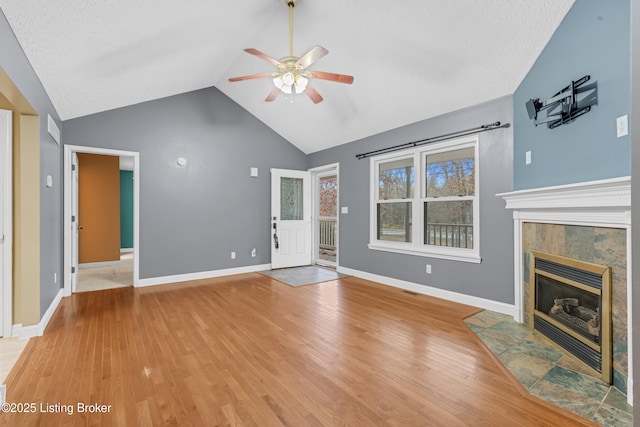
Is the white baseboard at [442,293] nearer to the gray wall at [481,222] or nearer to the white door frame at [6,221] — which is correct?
the gray wall at [481,222]

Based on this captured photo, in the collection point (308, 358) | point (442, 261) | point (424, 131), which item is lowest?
point (308, 358)

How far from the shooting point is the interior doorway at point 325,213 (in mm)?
6273

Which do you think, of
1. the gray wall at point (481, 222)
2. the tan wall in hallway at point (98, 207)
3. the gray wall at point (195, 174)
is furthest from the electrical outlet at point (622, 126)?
the tan wall in hallway at point (98, 207)

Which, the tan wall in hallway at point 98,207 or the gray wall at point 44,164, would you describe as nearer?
the gray wall at point 44,164

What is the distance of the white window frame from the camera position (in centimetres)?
365

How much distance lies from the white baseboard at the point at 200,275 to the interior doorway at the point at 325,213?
1297mm

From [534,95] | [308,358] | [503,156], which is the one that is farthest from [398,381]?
[534,95]

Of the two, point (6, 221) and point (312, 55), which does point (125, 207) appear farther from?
point (312, 55)

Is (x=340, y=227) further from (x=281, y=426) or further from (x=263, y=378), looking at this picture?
(x=281, y=426)

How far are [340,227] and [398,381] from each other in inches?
147

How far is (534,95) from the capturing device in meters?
2.93

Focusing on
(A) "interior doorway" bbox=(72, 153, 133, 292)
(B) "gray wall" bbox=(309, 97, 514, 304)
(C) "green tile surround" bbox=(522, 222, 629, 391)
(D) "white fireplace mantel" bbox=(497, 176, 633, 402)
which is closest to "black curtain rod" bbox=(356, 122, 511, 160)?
(B) "gray wall" bbox=(309, 97, 514, 304)

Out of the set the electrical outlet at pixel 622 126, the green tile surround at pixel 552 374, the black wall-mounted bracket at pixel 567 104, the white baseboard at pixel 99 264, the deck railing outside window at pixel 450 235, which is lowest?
the green tile surround at pixel 552 374

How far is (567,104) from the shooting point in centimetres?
239
